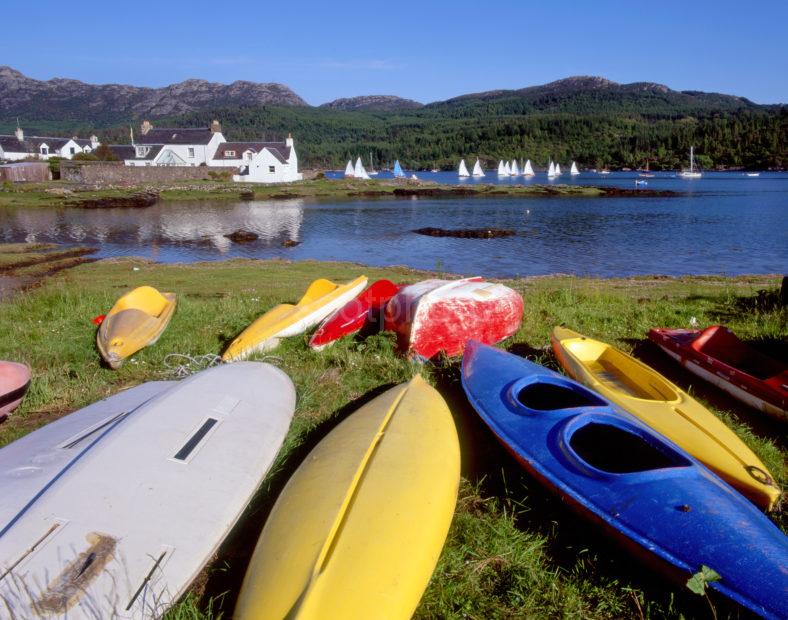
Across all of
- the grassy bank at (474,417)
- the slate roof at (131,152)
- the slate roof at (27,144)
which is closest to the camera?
the grassy bank at (474,417)

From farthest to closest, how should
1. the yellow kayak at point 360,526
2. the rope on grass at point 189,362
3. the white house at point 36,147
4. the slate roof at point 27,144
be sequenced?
the slate roof at point 27,144 → the white house at point 36,147 → the rope on grass at point 189,362 → the yellow kayak at point 360,526

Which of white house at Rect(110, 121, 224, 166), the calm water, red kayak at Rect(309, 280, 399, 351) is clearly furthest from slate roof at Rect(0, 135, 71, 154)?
red kayak at Rect(309, 280, 399, 351)

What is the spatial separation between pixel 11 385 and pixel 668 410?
6.14m

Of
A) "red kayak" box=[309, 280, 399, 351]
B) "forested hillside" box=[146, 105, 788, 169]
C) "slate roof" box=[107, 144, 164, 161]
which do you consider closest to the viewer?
"red kayak" box=[309, 280, 399, 351]

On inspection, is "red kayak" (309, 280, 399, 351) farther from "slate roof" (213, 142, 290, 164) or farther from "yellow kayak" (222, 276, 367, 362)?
"slate roof" (213, 142, 290, 164)

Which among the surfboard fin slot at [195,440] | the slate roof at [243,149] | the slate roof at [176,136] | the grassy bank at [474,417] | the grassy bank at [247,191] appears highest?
the slate roof at [176,136]

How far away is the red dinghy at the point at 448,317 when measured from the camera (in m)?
6.25

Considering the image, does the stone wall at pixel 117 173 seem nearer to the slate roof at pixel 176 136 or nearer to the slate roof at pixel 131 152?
the slate roof at pixel 131 152

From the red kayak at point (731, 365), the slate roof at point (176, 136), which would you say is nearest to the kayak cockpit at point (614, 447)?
the red kayak at point (731, 365)

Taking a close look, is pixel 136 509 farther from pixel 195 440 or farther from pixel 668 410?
pixel 668 410

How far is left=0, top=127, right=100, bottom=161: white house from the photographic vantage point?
81250 mm

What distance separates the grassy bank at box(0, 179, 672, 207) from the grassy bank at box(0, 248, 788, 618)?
47225 millimetres

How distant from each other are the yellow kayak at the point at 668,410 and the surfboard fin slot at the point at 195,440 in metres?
3.43

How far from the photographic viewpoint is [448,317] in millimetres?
6355
